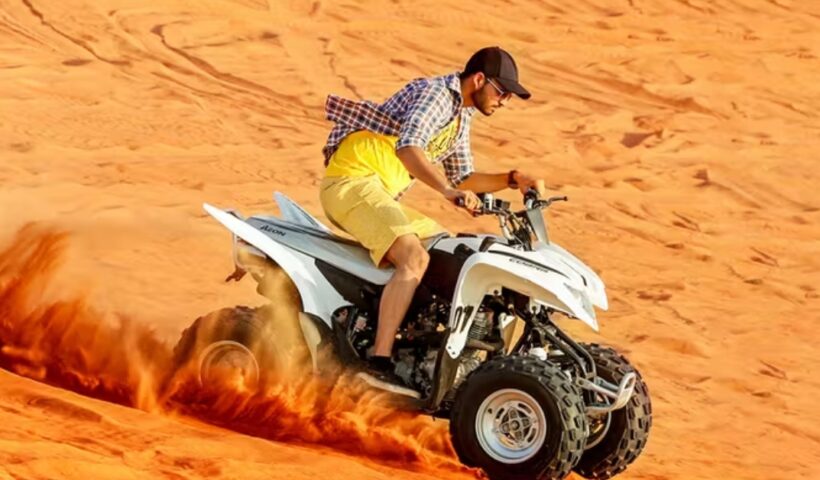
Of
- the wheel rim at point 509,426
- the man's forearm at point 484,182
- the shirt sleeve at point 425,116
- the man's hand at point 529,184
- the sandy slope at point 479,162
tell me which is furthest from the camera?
the sandy slope at point 479,162

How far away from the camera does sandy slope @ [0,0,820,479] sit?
8.12 metres

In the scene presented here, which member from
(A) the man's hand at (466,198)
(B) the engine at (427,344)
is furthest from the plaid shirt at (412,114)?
(B) the engine at (427,344)

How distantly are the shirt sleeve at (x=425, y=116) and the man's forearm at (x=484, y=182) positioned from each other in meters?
0.63

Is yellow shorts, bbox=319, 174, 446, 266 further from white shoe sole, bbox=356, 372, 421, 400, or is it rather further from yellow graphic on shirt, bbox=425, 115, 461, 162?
white shoe sole, bbox=356, 372, 421, 400

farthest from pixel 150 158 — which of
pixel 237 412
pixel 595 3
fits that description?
pixel 595 3

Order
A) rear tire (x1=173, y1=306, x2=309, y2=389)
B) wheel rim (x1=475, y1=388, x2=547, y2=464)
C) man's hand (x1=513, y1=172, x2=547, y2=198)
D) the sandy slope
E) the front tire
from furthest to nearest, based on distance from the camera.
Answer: the sandy slope
rear tire (x1=173, y1=306, x2=309, y2=389)
man's hand (x1=513, y1=172, x2=547, y2=198)
wheel rim (x1=475, y1=388, x2=547, y2=464)
the front tire

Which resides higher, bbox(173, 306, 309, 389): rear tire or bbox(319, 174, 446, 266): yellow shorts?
bbox(319, 174, 446, 266): yellow shorts

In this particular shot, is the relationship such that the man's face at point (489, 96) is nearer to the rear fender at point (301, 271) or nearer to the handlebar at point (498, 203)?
the handlebar at point (498, 203)

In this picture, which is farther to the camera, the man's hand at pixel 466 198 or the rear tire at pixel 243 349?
the rear tire at pixel 243 349

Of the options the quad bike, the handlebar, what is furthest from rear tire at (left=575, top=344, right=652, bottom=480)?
the handlebar

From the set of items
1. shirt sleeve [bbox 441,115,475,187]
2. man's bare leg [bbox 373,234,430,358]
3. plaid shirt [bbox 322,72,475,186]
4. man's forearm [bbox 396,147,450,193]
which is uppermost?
plaid shirt [bbox 322,72,475,186]

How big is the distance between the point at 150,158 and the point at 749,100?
20.9ft

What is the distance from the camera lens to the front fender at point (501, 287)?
6730 mm

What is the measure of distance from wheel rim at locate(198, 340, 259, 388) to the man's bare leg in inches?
28.9
